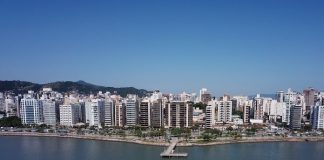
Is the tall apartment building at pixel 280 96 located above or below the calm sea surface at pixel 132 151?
above

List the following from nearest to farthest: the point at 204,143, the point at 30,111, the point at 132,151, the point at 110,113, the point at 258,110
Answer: the point at 132,151 → the point at 204,143 → the point at 110,113 → the point at 30,111 → the point at 258,110

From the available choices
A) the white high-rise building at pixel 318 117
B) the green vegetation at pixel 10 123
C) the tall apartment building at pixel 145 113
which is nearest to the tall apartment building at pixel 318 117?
the white high-rise building at pixel 318 117

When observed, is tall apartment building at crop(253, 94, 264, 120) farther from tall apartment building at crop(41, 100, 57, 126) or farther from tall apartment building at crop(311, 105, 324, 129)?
tall apartment building at crop(41, 100, 57, 126)

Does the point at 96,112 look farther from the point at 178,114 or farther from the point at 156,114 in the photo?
the point at 178,114

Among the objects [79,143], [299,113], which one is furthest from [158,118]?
[299,113]

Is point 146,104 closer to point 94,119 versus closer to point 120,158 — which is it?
point 94,119

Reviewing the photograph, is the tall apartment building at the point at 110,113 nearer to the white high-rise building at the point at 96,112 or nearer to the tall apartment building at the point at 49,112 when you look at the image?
the white high-rise building at the point at 96,112

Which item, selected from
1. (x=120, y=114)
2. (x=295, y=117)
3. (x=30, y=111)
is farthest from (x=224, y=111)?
(x=30, y=111)
